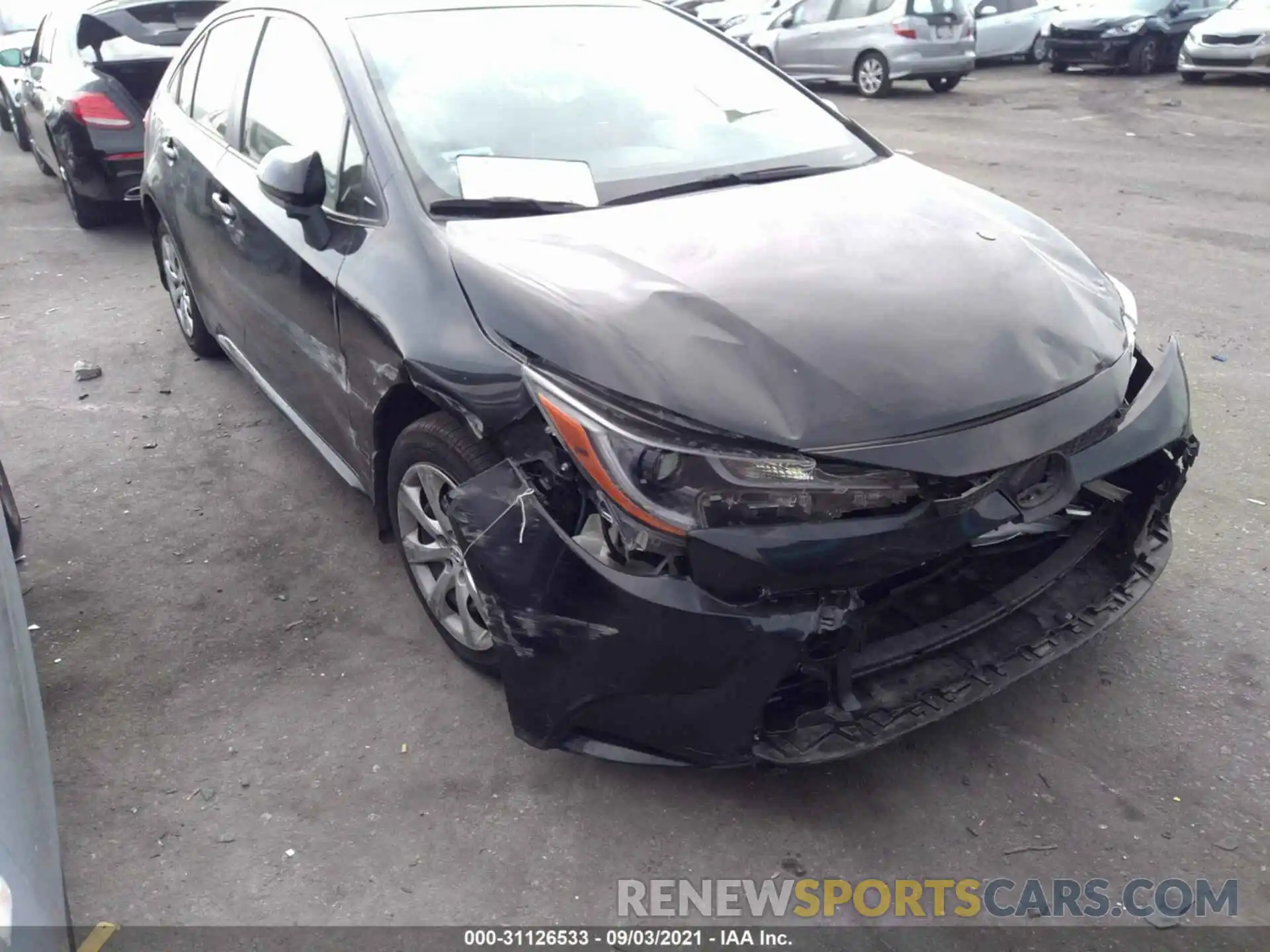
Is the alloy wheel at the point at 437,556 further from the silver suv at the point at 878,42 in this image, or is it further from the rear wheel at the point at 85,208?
the silver suv at the point at 878,42

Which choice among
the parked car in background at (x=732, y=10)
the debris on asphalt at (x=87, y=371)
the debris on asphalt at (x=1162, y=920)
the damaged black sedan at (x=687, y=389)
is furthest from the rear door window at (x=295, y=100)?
the parked car in background at (x=732, y=10)

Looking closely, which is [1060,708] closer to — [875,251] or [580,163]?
[875,251]

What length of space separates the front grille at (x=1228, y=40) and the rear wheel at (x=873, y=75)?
4056 millimetres

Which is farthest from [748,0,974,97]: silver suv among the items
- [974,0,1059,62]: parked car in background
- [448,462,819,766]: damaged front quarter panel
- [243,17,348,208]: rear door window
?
[448,462,819,766]: damaged front quarter panel

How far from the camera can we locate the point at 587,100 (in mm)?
3379

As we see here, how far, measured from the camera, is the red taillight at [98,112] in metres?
7.23

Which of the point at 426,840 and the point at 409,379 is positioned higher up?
the point at 409,379

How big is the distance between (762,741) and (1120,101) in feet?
44.5

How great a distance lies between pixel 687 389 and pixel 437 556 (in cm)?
107

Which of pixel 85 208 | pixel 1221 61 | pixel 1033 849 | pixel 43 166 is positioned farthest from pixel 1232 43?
pixel 1033 849

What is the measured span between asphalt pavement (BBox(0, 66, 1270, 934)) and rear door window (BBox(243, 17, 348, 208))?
1278mm

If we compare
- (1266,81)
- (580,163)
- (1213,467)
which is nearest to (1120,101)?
(1266,81)

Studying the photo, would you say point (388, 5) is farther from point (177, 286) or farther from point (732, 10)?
point (732, 10)

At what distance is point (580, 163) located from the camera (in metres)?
3.14
